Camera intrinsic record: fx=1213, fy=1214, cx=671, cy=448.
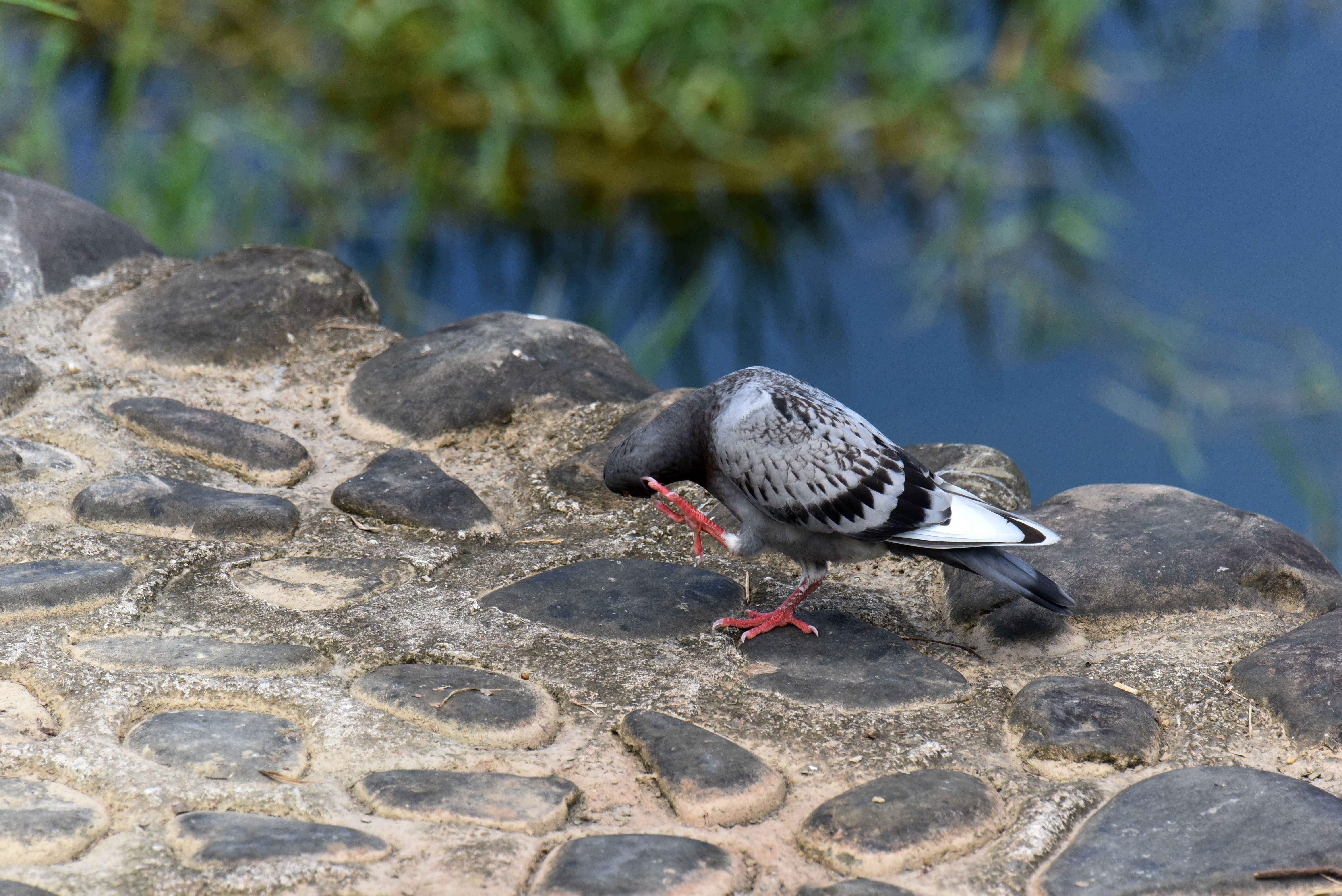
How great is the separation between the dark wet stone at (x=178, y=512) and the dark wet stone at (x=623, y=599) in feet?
1.91

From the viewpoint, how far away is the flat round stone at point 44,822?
1.57 meters

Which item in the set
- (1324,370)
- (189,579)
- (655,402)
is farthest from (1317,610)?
(1324,370)

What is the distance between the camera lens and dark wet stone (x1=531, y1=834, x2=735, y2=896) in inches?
62.2

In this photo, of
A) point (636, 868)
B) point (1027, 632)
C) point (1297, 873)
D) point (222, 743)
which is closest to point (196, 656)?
point (222, 743)

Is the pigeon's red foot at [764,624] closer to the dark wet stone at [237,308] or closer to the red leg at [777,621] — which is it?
the red leg at [777,621]

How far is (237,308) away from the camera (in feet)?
12.0

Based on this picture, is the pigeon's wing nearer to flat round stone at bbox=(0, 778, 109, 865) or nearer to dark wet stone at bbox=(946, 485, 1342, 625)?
dark wet stone at bbox=(946, 485, 1342, 625)

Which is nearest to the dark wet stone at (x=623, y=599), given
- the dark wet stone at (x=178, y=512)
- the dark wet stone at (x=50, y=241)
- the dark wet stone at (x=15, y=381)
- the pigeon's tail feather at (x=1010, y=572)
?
the pigeon's tail feather at (x=1010, y=572)

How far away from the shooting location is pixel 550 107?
523 cm

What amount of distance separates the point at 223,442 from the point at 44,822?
5.07 ft

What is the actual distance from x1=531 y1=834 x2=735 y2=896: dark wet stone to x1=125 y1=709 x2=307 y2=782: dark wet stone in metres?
0.46

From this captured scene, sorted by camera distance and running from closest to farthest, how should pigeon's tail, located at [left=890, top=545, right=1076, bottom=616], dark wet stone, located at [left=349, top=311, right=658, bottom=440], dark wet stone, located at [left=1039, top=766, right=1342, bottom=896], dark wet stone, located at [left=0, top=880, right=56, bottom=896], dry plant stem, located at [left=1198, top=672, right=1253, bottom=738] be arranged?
dark wet stone, located at [left=0, top=880, right=56, bottom=896]
dark wet stone, located at [left=1039, top=766, right=1342, bottom=896]
dry plant stem, located at [left=1198, top=672, right=1253, bottom=738]
pigeon's tail, located at [left=890, top=545, right=1076, bottom=616]
dark wet stone, located at [left=349, top=311, right=658, bottom=440]

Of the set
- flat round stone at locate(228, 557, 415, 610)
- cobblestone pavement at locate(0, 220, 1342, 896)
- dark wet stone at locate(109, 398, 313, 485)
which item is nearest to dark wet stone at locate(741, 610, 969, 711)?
cobblestone pavement at locate(0, 220, 1342, 896)

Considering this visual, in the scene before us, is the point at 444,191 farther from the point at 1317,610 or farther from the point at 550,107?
the point at 1317,610
